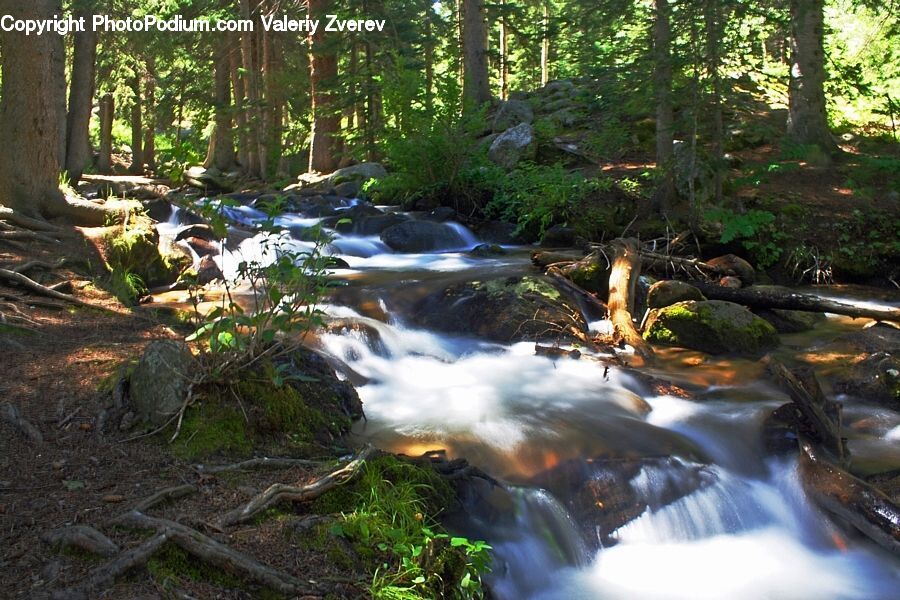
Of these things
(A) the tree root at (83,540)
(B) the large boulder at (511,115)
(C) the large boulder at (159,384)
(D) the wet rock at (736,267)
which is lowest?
(A) the tree root at (83,540)

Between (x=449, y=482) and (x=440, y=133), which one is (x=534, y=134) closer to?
(x=440, y=133)

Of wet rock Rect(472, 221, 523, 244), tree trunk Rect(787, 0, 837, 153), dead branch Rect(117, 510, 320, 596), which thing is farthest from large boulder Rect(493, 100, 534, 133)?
dead branch Rect(117, 510, 320, 596)

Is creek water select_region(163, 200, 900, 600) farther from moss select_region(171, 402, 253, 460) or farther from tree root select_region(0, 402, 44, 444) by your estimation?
tree root select_region(0, 402, 44, 444)

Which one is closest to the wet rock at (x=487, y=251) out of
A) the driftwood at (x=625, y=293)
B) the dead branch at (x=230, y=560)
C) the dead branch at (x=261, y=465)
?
the driftwood at (x=625, y=293)

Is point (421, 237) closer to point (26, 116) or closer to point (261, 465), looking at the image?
point (26, 116)

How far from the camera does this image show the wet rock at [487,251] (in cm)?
1273

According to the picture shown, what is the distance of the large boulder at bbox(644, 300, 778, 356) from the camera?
820 cm

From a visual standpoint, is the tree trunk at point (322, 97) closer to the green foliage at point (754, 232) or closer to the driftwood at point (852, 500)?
the green foliage at point (754, 232)

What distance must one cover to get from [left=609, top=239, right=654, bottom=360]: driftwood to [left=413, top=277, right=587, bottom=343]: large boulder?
0.44 m

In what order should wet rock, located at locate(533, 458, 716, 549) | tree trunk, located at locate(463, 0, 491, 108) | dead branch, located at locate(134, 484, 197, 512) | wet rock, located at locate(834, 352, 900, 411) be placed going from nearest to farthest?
dead branch, located at locate(134, 484, 197, 512)
wet rock, located at locate(533, 458, 716, 549)
wet rock, located at locate(834, 352, 900, 411)
tree trunk, located at locate(463, 0, 491, 108)

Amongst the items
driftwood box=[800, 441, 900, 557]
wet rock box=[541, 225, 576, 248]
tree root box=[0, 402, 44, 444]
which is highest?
wet rock box=[541, 225, 576, 248]

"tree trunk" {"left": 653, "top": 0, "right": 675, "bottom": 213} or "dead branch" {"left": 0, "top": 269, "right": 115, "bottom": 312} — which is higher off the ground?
"tree trunk" {"left": 653, "top": 0, "right": 675, "bottom": 213}

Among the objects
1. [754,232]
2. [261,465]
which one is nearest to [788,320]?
[754,232]

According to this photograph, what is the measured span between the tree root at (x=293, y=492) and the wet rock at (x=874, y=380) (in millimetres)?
5233
